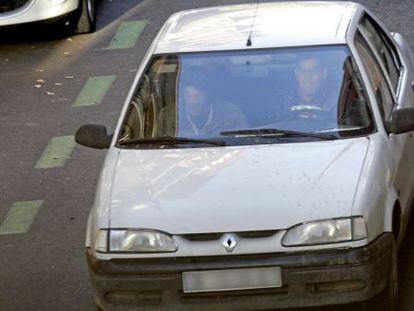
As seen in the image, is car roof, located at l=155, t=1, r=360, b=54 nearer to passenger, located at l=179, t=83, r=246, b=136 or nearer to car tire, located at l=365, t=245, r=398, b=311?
passenger, located at l=179, t=83, r=246, b=136

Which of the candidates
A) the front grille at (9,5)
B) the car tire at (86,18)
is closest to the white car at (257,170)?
the front grille at (9,5)

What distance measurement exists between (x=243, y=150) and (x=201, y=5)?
26.2ft

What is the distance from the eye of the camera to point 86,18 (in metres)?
13.5

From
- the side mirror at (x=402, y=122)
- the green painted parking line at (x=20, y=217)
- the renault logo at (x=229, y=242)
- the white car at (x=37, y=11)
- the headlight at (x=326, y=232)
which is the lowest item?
the white car at (x=37, y=11)

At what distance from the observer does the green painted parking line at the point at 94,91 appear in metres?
11.2

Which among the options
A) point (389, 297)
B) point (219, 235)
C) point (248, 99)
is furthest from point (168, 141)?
point (389, 297)

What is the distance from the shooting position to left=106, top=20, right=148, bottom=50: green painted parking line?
1306 cm

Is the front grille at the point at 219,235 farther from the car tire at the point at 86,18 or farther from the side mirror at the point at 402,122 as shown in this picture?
the car tire at the point at 86,18

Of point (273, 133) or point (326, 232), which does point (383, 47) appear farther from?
point (326, 232)

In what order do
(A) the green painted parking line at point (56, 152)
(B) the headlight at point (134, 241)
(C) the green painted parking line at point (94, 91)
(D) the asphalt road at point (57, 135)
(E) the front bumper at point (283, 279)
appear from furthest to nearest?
(C) the green painted parking line at point (94, 91)
(A) the green painted parking line at point (56, 152)
(D) the asphalt road at point (57, 135)
(B) the headlight at point (134, 241)
(E) the front bumper at point (283, 279)

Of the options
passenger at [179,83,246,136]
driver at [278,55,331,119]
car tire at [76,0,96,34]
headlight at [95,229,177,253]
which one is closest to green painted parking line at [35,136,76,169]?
passenger at [179,83,246,136]

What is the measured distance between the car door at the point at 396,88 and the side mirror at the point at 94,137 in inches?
68.3

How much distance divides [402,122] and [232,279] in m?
1.57

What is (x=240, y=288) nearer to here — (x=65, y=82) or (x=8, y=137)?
(x=8, y=137)
